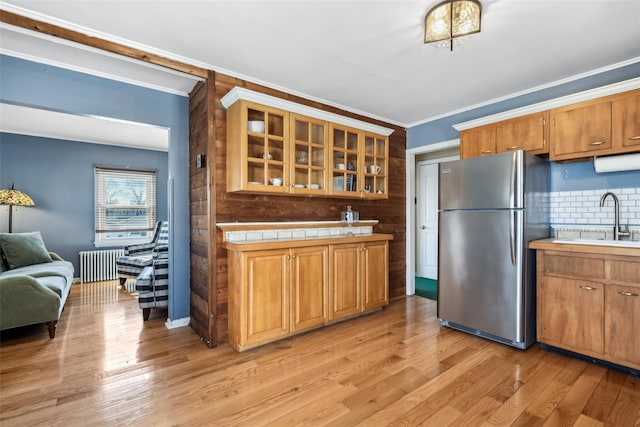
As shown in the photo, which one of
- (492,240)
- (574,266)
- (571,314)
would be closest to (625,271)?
(574,266)

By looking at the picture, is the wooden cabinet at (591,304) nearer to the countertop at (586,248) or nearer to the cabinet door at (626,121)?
the countertop at (586,248)

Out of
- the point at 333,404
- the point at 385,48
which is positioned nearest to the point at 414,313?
the point at 333,404

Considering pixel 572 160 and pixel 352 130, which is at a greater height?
pixel 352 130

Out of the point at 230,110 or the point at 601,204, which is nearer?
the point at 601,204

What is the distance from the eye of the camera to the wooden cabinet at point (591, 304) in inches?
83.6

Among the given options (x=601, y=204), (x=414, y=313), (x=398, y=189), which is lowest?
(x=414, y=313)

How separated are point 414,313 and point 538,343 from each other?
1.20 m

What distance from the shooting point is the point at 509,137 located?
2998 millimetres

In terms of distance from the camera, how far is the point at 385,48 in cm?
237

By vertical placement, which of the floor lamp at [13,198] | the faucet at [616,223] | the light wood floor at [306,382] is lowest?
the light wood floor at [306,382]

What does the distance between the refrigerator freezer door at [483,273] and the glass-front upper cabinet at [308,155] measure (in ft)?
4.39

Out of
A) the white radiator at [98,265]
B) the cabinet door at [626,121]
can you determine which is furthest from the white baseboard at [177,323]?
the cabinet door at [626,121]

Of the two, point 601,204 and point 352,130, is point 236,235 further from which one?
point 601,204

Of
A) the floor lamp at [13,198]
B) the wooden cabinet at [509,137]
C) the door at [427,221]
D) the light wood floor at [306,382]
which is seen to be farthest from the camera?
the door at [427,221]
